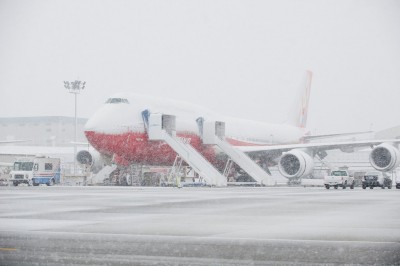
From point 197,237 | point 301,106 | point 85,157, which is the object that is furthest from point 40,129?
point 197,237

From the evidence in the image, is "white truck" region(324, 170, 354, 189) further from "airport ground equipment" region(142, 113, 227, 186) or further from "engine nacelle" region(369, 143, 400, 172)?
"airport ground equipment" region(142, 113, 227, 186)

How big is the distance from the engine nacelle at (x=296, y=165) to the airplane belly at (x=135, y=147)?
6904 mm

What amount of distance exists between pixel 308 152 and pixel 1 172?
84.3 ft

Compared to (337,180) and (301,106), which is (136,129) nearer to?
(337,180)

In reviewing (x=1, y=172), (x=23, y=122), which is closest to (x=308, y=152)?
(x=1, y=172)

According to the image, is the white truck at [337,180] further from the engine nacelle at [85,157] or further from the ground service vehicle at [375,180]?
the engine nacelle at [85,157]

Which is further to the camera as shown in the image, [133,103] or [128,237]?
[133,103]

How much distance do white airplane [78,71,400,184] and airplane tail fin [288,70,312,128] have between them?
1212 centimetres

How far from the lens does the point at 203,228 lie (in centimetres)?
1285

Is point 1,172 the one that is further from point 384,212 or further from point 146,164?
point 384,212

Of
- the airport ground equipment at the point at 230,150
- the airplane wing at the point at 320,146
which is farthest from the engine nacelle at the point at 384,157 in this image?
the airport ground equipment at the point at 230,150

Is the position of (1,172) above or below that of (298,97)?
below

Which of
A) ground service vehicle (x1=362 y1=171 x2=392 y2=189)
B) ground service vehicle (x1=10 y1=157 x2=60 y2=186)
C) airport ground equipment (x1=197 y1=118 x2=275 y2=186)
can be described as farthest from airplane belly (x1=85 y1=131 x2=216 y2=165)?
ground service vehicle (x1=362 y1=171 x2=392 y2=189)

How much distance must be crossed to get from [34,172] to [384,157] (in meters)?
25.7
